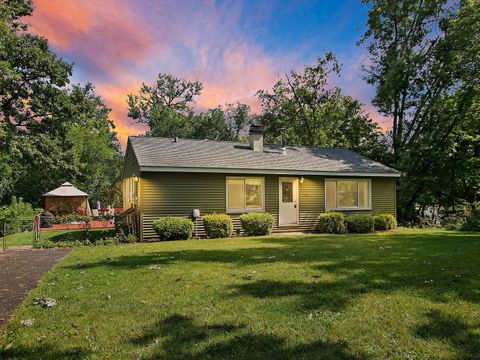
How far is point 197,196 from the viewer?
14508 millimetres

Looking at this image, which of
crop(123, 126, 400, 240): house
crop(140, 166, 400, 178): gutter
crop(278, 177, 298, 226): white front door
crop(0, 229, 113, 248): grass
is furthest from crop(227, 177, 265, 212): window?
crop(0, 229, 113, 248): grass

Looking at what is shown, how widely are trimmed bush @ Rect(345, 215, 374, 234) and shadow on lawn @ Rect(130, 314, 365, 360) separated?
13222mm

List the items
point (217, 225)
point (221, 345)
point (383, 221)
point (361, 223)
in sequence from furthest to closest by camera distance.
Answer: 1. point (383, 221)
2. point (361, 223)
3. point (217, 225)
4. point (221, 345)

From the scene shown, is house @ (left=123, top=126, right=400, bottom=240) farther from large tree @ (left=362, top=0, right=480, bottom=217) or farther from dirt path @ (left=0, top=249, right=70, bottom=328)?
large tree @ (left=362, top=0, right=480, bottom=217)

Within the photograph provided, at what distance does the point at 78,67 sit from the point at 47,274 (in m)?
18.9

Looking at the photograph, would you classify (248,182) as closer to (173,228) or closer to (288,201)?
(288,201)

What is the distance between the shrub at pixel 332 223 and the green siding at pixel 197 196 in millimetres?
639

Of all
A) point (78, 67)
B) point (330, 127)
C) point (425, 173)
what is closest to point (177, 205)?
point (78, 67)

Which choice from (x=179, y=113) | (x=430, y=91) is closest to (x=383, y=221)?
(x=430, y=91)

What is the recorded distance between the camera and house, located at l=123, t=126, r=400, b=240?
1389cm

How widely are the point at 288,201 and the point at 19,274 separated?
36.8ft

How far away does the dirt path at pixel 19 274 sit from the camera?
5148 millimetres

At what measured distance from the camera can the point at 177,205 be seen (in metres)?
14.1

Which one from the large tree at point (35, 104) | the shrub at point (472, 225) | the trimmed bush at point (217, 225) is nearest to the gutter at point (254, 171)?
the trimmed bush at point (217, 225)
